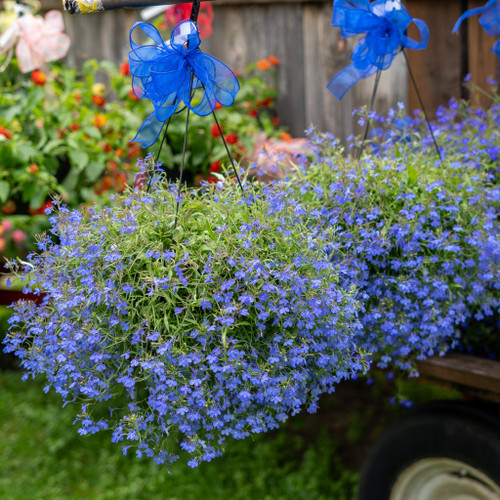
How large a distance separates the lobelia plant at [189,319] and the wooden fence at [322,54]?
1682 mm

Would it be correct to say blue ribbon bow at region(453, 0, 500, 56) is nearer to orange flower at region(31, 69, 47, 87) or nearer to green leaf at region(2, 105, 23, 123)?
orange flower at region(31, 69, 47, 87)

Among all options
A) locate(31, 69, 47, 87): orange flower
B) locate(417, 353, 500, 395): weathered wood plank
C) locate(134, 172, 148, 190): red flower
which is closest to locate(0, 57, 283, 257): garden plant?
locate(31, 69, 47, 87): orange flower

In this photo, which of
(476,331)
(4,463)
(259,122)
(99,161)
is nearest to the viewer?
(476,331)

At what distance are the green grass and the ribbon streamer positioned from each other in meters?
2.01

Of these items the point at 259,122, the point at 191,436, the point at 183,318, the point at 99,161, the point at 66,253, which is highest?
the point at 259,122

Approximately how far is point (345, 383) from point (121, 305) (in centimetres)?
253

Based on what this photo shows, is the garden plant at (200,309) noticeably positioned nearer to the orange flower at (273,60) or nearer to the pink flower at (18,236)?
the pink flower at (18,236)

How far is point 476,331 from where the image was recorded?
1946 millimetres

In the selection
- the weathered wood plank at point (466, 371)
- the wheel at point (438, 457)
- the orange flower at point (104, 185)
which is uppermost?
the orange flower at point (104, 185)

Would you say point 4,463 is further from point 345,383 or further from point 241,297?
point 241,297

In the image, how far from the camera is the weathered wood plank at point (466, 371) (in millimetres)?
1594

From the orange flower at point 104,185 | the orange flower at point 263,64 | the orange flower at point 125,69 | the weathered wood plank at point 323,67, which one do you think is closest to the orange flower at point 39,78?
the orange flower at point 125,69

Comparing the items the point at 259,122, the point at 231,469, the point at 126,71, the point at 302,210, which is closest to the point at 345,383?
the point at 231,469

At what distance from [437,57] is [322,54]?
1.92 feet
